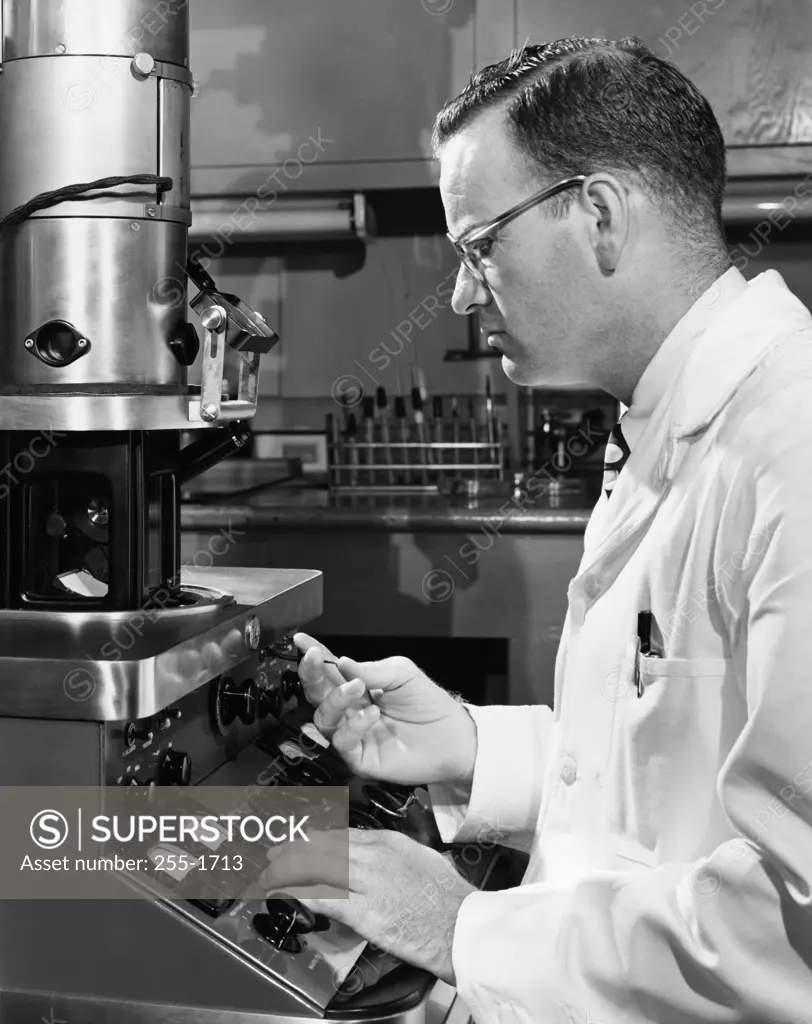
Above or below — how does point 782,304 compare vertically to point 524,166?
below

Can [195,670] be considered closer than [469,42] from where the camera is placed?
Yes

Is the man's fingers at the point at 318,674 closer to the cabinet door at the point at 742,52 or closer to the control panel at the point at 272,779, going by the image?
the control panel at the point at 272,779

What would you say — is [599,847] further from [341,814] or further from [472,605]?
[472,605]

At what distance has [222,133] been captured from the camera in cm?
292

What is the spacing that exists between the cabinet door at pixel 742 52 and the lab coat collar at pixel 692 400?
1.90 metres

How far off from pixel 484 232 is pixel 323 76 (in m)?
1.98

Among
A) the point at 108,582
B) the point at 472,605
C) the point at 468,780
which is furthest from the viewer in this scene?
the point at 472,605

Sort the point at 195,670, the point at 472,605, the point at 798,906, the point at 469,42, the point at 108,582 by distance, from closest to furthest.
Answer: the point at 798,906
the point at 195,670
the point at 108,582
the point at 472,605
the point at 469,42

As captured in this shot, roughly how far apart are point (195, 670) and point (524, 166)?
54cm

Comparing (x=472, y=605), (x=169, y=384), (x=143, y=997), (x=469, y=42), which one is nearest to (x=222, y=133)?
(x=469, y=42)

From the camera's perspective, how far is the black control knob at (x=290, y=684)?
1.30m

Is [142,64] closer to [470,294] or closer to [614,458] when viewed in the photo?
[470,294]

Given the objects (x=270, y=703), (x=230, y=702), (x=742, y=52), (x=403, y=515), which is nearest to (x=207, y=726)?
(x=230, y=702)

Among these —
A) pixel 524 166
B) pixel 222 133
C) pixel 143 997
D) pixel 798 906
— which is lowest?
pixel 143 997
